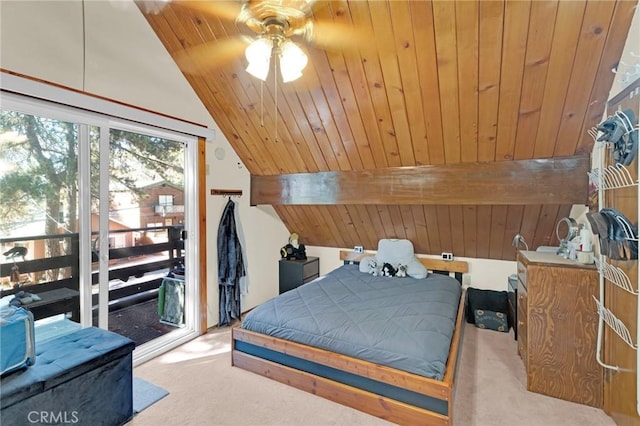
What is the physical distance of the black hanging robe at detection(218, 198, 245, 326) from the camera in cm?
328

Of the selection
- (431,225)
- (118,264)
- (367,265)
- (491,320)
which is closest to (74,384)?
(118,264)

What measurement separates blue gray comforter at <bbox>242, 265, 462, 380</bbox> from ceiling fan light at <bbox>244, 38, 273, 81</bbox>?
1.76 metres

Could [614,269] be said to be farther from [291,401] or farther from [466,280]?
[291,401]

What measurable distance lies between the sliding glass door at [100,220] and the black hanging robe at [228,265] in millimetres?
301

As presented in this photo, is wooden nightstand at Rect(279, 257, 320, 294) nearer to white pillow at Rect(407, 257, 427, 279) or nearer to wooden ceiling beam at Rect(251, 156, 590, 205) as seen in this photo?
wooden ceiling beam at Rect(251, 156, 590, 205)

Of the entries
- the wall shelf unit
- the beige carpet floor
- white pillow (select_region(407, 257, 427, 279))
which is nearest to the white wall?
the beige carpet floor

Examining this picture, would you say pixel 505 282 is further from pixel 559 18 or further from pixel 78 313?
pixel 78 313

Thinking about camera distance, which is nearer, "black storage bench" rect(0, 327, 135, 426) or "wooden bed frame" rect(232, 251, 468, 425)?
"black storage bench" rect(0, 327, 135, 426)

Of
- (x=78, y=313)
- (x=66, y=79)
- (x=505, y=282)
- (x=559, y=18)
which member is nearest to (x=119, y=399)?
(x=78, y=313)

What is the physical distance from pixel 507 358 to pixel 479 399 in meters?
0.76

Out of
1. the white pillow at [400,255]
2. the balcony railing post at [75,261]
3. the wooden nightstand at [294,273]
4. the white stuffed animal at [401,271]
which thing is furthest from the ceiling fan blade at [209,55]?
the white stuffed animal at [401,271]

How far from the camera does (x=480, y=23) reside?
1.76 m

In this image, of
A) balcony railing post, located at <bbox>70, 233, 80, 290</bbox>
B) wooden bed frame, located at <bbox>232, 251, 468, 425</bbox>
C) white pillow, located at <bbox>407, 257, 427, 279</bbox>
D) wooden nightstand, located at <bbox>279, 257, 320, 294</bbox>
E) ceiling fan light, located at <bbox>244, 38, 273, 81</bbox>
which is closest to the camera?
ceiling fan light, located at <bbox>244, 38, 273, 81</bbox>

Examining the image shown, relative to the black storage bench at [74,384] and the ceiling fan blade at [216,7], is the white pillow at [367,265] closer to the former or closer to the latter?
the black storage bench at [74,384]
